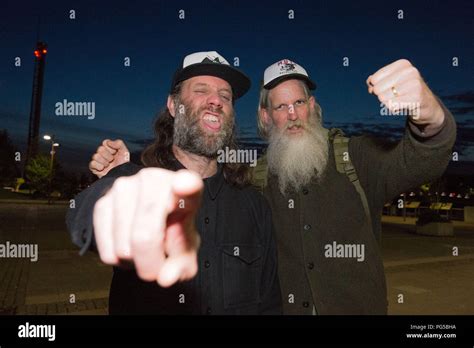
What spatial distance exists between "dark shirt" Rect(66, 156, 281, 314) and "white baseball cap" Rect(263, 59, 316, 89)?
41.7 inches

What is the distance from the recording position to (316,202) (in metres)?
3.00

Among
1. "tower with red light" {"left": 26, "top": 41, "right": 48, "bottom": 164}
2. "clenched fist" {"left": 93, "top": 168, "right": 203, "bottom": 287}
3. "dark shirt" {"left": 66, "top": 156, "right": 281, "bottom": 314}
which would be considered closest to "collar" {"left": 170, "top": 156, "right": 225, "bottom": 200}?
"dark shirt" {"left": 66, "top": 156, "right": 281, "bottom": 314}

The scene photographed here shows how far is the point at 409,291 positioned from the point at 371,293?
6017 millimetres

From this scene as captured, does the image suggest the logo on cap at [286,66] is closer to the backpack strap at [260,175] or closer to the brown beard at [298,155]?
the brown beard at [298,155]

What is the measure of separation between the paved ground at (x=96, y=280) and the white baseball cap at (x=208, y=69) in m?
5.04

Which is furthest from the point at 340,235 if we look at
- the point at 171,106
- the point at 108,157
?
the point at 108,157

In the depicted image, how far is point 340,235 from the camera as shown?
2.90 metres

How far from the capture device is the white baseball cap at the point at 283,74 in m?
3.42

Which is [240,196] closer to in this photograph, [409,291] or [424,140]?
[424,140]

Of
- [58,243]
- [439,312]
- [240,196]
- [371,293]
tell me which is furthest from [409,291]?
[58,243]

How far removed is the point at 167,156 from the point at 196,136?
0.30m

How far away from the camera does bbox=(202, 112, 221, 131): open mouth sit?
9.53ft

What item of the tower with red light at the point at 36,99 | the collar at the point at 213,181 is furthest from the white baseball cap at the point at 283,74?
the tower with red light at the point at 36,99

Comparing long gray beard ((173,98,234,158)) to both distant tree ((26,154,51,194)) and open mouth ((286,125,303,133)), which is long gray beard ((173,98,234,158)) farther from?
distant tree ((26,154,51,194))
